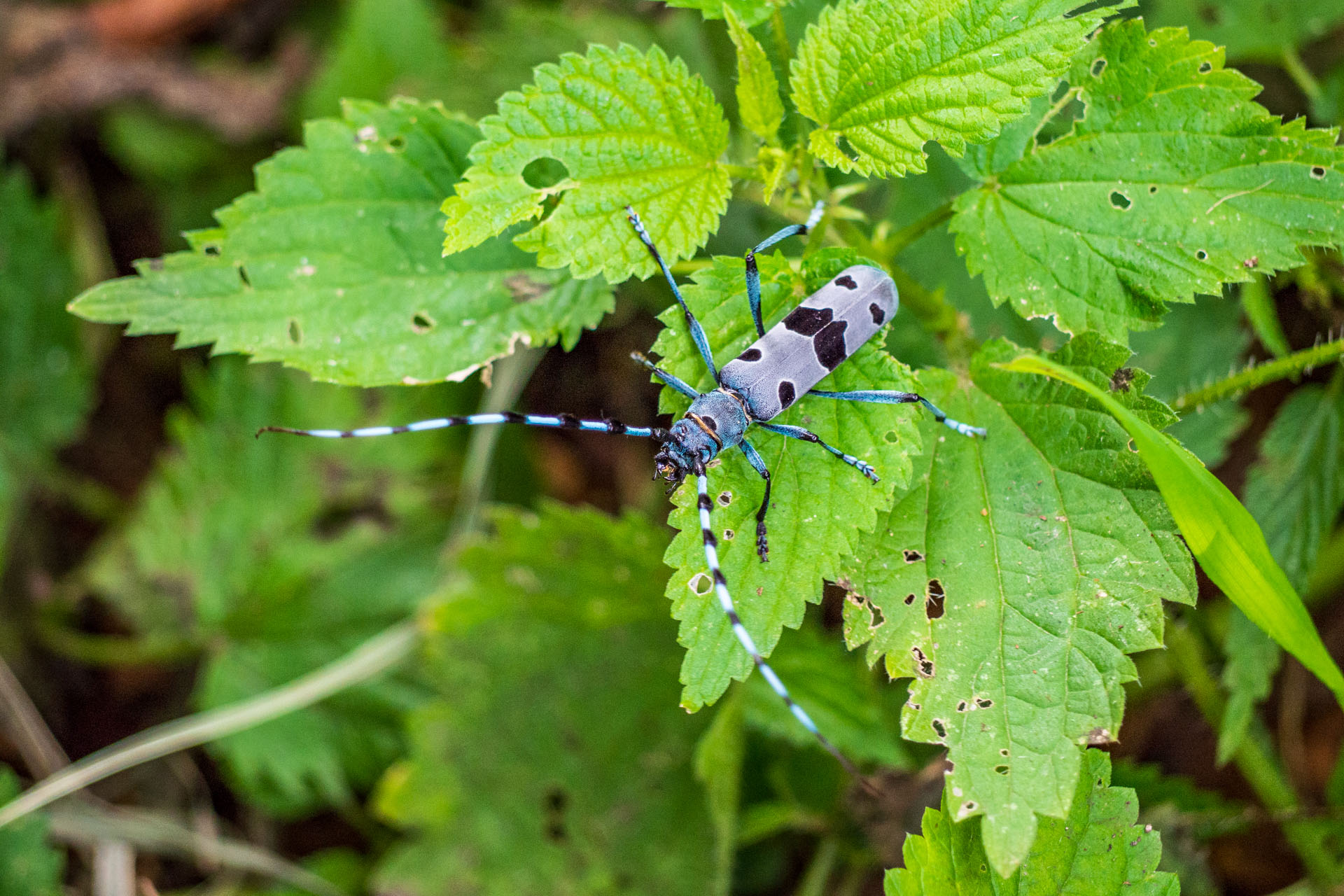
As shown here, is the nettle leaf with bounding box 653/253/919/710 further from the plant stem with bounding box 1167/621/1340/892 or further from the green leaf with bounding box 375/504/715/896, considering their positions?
the plant stem with bounding box 1167/621/1340/892

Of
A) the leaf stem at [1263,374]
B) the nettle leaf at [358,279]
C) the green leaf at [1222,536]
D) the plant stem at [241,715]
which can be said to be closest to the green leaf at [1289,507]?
the leaf stem at [1263,374]

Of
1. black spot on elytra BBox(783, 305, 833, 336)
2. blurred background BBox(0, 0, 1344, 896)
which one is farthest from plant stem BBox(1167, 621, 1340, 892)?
black spot on elytra BBox(783, 305, 833, 336)

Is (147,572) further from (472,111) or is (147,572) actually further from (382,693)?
(472,111)

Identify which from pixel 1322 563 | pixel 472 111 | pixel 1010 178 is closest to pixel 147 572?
pixel 472 111

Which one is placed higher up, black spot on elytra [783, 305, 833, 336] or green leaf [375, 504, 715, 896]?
black spot on elytra [783, 305, 833, 336]

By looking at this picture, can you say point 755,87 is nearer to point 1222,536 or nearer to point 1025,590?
point 1025,590
